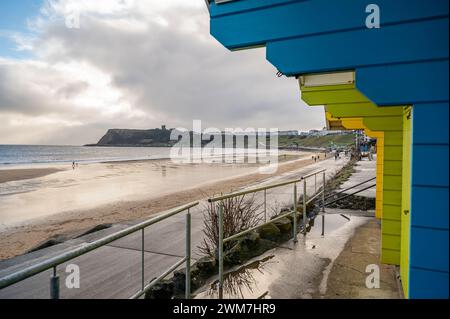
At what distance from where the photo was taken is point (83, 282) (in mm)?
4020

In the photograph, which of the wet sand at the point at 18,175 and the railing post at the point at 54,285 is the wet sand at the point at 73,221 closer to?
the railing post at the point at 54,285

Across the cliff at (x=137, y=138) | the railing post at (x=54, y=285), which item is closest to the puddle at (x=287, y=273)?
the railing post at (x=54, y=285)

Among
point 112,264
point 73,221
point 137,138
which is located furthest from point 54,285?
point 137,138

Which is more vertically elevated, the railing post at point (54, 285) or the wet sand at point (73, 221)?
the railing post at point (54, 285)

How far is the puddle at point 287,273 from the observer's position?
11.5ft

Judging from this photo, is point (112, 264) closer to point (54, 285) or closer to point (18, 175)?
point (54, 285)

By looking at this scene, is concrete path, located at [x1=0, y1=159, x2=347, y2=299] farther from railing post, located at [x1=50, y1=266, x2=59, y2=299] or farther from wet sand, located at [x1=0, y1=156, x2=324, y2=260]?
wet sand, located at [x1=0, y1=156, x2=324, y2=260]

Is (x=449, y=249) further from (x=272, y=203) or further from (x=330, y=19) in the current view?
(x=272, y=203)

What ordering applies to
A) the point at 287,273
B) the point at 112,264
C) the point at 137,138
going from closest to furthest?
the point at 287,273, the point at 112,264, the point at 137,138

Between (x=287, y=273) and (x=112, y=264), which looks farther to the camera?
(x=112, y=264)

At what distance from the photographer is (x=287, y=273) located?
3992 mm

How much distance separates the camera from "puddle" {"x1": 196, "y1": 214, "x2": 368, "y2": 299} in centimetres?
349
